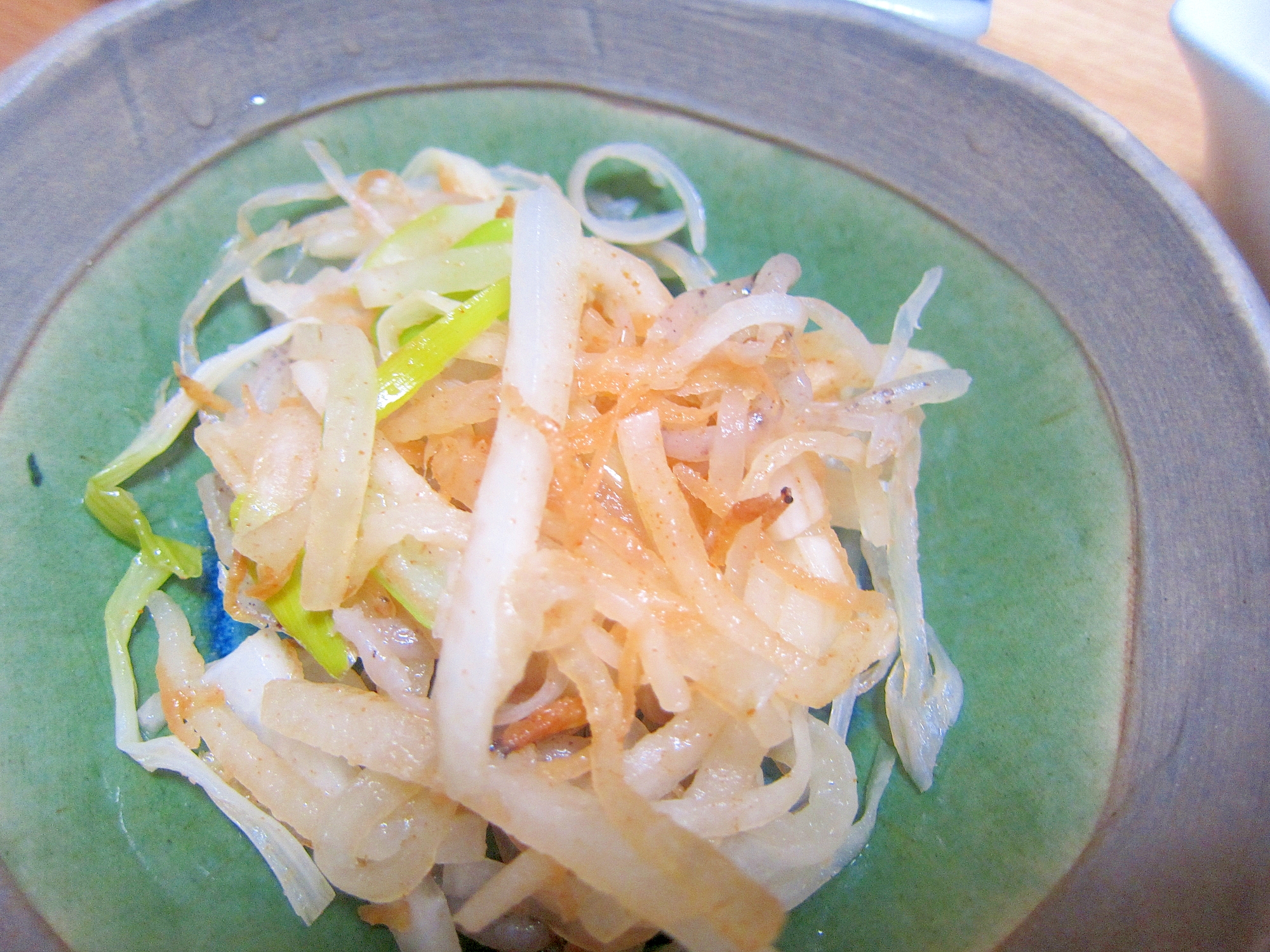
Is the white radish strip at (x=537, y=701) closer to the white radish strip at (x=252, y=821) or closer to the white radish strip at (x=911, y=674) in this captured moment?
the white radish strip at (x=252, y=821)

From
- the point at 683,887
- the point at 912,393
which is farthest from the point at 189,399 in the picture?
the point at 912,393

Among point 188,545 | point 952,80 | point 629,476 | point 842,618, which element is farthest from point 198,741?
point 952,80

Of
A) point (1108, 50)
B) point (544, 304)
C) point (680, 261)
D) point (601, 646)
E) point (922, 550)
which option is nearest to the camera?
point (601, 646)

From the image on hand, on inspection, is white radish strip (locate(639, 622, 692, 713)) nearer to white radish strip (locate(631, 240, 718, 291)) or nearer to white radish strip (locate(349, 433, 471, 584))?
white radish strip (locate(349, 433, 471, 584))

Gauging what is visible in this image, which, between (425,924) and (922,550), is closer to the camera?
(425,924)

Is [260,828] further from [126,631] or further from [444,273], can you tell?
[444,273]

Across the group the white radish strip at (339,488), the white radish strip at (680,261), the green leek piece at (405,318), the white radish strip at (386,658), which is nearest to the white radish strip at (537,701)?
the white radish strip at (386,658)
